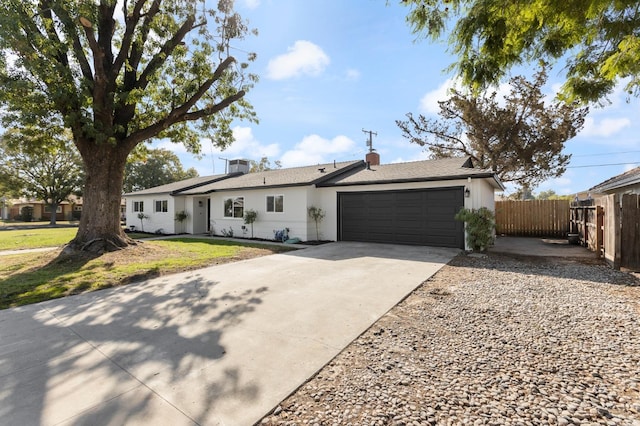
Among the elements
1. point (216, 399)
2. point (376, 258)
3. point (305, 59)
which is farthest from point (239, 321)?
point (305, 59)

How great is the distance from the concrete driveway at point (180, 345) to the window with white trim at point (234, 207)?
9722 mm

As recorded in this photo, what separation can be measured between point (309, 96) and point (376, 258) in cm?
819

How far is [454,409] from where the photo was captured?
2.27 meters

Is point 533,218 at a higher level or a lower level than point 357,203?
lower

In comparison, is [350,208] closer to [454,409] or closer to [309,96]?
[309,96]

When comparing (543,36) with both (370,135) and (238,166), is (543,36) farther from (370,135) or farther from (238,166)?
(238,166)

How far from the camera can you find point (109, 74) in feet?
31.4

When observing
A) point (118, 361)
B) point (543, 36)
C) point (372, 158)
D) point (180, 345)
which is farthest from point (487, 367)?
point (372, 158)

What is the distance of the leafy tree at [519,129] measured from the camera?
57.7 ft

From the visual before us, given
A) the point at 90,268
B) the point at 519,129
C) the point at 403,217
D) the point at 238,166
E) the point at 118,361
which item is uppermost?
the point at 519,129

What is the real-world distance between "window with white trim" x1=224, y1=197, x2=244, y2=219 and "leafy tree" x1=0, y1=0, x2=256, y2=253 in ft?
15.5

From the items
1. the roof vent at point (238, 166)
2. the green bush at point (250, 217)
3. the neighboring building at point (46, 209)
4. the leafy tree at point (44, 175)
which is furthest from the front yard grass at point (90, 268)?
the neighboring building at point (46, 209)

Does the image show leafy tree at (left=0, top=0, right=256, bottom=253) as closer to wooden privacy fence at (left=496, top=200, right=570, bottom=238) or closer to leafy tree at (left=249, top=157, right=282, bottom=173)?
wooden privacy fence at (left=496, top=200, right=570, bottom=238)

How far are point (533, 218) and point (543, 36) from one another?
45.3 feet
